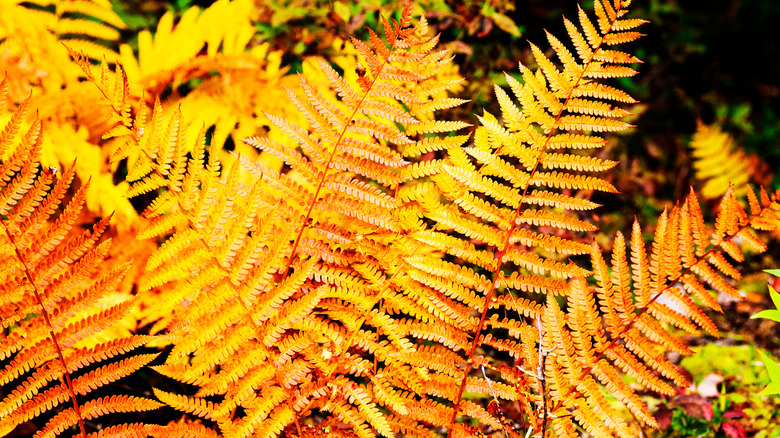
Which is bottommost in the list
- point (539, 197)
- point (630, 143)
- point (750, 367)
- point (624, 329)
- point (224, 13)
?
point (750, 367)

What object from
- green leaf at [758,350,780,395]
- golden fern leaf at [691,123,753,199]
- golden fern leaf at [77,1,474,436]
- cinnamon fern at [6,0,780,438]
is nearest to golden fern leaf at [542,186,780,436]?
cinnamon fern at [6,0,780,438]

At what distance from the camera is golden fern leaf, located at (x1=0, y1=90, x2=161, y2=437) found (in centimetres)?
110

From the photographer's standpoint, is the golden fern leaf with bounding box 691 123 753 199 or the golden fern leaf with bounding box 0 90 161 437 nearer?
the golden fern leaf with bounding box 0 90 161 437

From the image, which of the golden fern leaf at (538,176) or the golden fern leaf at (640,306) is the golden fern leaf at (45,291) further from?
the golden fern leaf at (640,306)

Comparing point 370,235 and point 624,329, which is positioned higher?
point 370,235

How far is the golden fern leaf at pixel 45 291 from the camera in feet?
3.60

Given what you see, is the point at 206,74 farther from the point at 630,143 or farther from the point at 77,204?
the point at 630,143

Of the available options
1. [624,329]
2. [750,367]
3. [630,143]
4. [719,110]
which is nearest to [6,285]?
[624,329]

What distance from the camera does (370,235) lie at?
1447 millimetres

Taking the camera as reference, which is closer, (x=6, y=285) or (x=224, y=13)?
(x=6, y=285)

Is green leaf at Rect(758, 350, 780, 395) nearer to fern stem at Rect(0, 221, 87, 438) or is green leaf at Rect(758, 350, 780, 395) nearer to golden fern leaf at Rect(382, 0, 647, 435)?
golden fern leaf at Rect(382, 0, 647, 435)

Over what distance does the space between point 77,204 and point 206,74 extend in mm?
1061

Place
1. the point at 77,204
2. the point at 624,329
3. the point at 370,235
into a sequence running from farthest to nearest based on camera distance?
the point at 370,235
the point at 624,329
the point at 77,204

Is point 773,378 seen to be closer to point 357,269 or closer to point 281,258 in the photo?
point 357,269
